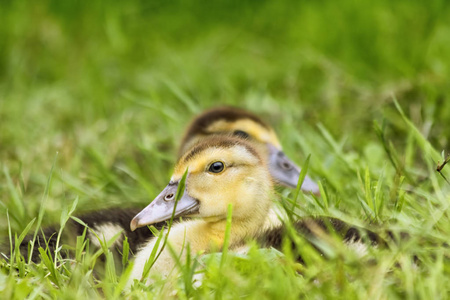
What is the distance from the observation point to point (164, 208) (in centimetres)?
227

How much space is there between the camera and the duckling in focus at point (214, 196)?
7.46 ft

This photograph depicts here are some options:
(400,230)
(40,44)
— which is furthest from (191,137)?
(40,44)

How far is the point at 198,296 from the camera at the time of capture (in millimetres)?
1709

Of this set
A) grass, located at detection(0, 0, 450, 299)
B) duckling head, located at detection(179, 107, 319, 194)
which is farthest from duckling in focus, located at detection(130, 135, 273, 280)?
duckling head, located at detection(179, 107, 319, 194)

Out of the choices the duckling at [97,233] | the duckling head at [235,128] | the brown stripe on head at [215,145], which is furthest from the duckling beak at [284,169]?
the duckling at [97,233]

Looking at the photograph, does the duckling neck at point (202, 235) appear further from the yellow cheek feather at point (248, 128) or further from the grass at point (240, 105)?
the yellow cheek feather at point (248, 128)

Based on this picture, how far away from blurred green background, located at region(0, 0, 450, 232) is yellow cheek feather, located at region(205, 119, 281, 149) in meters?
0.16

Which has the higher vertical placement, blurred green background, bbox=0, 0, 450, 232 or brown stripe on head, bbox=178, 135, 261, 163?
brown stripe on head, bbox=178, 135, 261, 163

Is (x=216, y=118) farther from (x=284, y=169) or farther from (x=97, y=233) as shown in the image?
(x=97, y=233)

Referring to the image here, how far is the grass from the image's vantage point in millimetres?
1807

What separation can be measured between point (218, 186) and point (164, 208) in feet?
0.61

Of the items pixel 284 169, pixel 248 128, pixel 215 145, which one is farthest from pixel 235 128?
pixel 215 145

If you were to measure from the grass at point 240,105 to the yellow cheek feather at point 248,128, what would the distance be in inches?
7.0

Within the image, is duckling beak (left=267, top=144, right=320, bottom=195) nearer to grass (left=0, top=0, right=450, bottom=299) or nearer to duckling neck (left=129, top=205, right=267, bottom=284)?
grass (left=0, top=0, right=450, bottom=299)
